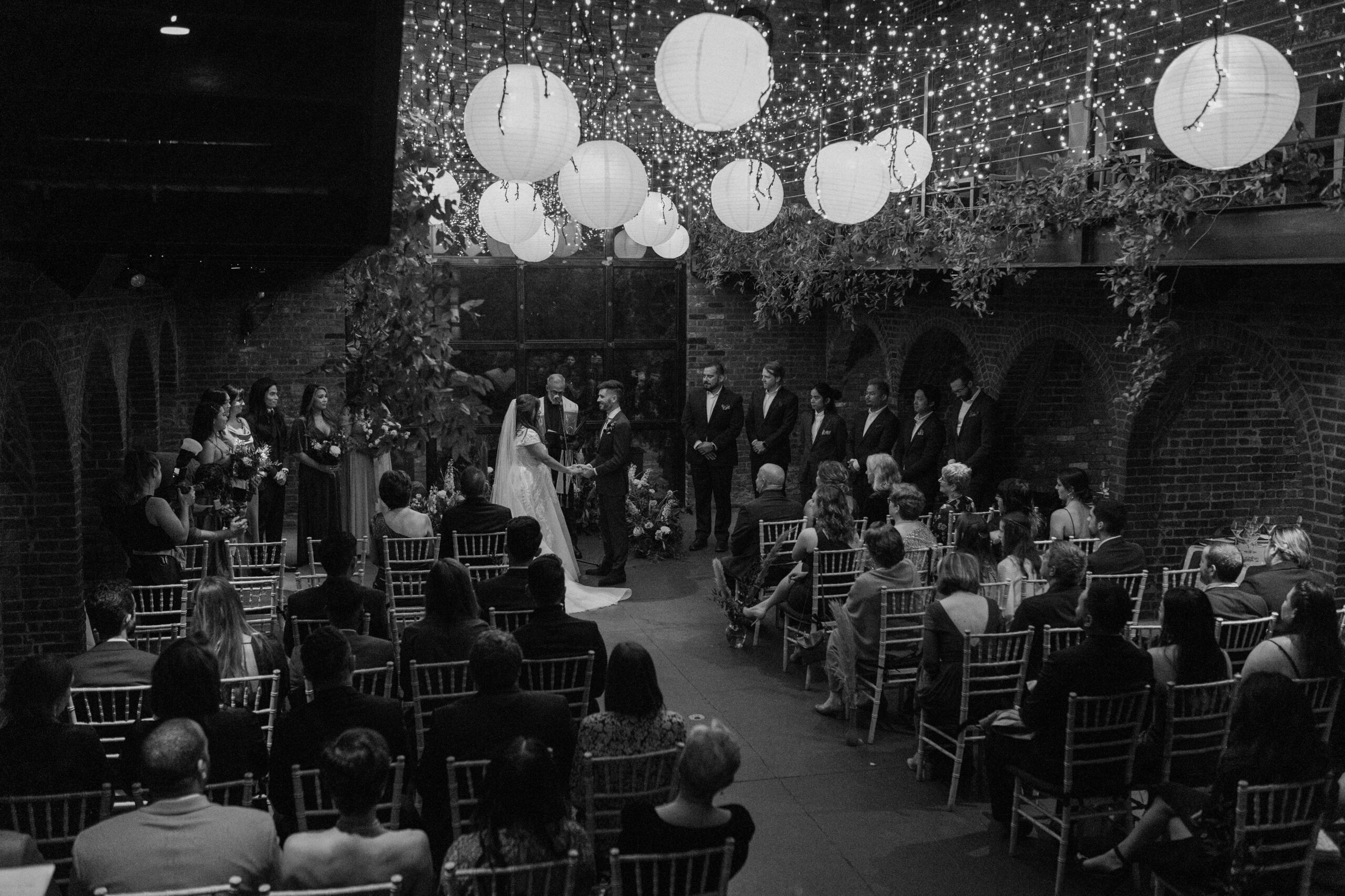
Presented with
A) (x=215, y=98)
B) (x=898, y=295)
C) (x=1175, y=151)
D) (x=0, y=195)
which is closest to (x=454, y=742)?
(x=215, y=98)

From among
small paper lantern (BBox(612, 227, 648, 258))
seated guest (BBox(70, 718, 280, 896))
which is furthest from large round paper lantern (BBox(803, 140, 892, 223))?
small paper lantern (BBox(612, 227, 648, 258))

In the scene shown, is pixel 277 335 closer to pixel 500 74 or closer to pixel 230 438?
pixel 230 438

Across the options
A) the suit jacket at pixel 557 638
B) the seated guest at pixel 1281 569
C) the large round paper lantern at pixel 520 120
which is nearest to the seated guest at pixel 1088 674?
the seated guest at pixel 1281 569

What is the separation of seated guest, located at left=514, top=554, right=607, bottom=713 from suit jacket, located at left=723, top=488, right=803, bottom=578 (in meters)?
3.42

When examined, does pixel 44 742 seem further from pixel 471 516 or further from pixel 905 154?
pixel 905 154

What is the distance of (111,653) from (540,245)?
7.41 metres

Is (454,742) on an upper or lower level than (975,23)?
lower

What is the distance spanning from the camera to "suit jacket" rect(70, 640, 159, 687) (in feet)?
15.8

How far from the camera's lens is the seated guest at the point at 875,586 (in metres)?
6.90

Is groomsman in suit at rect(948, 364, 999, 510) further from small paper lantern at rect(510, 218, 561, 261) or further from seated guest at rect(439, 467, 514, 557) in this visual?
seated guest at rect(439, 467, 514, 557)

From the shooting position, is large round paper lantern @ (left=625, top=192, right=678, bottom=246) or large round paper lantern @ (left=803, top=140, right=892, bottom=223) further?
large round paper lantern @ (left=625, top=192, right=678, bottom=246)

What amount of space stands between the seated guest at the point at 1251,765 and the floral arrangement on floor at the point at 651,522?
7.80m

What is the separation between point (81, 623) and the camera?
25.5ft

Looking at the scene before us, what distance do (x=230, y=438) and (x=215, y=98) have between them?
496cm
